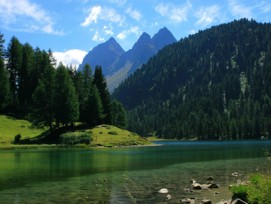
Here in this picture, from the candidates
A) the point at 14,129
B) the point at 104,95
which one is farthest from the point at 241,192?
the point at 104,95

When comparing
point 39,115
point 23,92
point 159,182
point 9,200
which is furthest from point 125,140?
point 9,200

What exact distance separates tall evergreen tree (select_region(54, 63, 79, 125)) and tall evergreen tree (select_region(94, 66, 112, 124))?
65.5 ft

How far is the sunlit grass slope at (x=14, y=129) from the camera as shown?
96881mm

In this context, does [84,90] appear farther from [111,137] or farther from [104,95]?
[111,137]

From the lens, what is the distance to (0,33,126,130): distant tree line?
108500 millimetres

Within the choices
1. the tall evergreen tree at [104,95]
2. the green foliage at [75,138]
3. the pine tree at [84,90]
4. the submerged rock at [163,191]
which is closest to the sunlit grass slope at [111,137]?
the green foliage at [75,138]

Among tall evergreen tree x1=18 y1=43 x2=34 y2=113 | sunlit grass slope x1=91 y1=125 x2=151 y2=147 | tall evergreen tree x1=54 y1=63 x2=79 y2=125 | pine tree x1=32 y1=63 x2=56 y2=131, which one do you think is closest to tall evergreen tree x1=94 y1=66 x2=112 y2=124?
sunlit grass slope x1=91 y1=125 x2=151 y2=147

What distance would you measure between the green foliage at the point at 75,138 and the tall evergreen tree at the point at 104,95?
89.9 ft

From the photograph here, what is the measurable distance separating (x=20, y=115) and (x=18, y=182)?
3558 inches

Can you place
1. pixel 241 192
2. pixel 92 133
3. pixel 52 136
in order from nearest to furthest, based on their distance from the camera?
pixel 241 192, pixel 52 136, pixel 92 133

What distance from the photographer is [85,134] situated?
101m

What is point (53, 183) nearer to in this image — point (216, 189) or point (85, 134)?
point (216, 189)

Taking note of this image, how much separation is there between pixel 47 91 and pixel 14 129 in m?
15.4

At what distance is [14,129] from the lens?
105 metres
